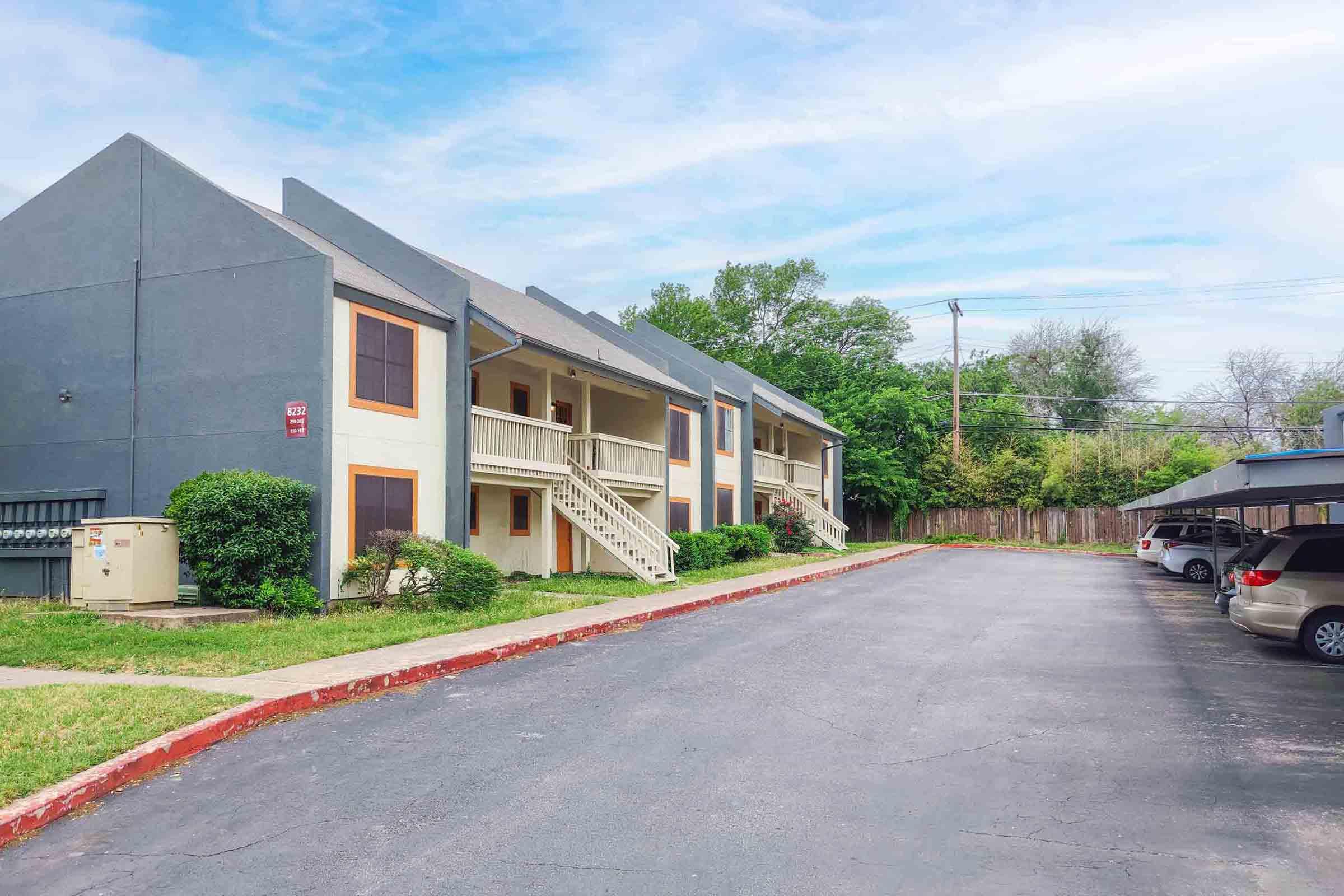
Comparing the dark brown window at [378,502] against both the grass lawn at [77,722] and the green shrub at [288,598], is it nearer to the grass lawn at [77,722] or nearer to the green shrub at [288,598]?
the green shrub at [288,598]

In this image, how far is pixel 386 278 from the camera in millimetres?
20094

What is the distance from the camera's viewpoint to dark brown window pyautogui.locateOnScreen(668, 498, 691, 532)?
2911 centimetres

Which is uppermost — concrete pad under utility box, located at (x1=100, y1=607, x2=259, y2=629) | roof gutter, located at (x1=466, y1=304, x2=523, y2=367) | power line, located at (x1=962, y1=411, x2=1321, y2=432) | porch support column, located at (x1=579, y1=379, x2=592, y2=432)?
power line, located at (x1=962, y1=411, x2=1321, y2=432)

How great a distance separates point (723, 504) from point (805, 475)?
968cm

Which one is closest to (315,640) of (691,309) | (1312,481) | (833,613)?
(833,613)

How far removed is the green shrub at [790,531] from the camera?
3556cm

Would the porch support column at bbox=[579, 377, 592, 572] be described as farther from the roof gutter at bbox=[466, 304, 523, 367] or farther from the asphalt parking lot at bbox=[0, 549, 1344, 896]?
the asphalt parking lot at bbox=[0, 549, 1344, 896]

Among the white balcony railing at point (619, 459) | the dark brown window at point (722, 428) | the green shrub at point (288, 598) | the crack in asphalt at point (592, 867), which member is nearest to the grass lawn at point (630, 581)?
the white balcony railing at point (619, 459)

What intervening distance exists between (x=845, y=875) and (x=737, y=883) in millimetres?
563

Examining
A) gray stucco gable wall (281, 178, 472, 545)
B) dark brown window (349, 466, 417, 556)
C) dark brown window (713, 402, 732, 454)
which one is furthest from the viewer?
dark brown window (713, 402, 732, 454)

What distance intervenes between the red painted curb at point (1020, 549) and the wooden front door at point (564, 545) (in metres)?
21.2

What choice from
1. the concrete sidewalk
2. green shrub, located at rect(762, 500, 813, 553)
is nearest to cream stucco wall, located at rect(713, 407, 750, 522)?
green shrub, located at rect(762, 500, 813, 553)

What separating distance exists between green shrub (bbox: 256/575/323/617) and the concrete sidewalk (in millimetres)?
3184

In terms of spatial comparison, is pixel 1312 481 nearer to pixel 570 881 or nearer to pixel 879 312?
pixel 570 881
